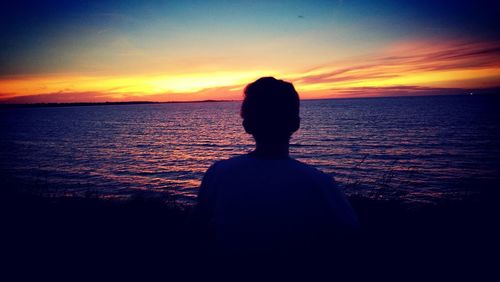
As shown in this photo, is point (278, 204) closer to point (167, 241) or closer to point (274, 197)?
point (274, 197)

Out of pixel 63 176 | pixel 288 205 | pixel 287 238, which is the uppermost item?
pixel 288 205

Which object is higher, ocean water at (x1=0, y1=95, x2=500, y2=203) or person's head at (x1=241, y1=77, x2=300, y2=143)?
person's head at (x1=241, y1=77, x2=300, y2=143)

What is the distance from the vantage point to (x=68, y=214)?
6832 millimetres

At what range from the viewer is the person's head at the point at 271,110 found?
1951 mm

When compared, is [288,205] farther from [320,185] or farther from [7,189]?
[7,189]

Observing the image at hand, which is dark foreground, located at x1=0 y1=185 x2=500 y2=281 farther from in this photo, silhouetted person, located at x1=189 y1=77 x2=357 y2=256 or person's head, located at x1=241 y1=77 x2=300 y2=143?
person's head, located at x1=241 y1=77 x2=300 y2=143

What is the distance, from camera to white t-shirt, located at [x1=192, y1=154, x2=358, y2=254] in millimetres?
1799

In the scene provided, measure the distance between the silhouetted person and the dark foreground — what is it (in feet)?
6.91

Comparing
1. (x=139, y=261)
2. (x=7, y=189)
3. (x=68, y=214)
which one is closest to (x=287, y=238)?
(x=139, y=261)

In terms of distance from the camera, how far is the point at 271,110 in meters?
1.96

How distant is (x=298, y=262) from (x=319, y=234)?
0.25 meters

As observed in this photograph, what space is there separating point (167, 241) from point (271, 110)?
4449 mm

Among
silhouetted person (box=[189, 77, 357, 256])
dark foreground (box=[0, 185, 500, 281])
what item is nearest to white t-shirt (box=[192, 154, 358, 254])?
silhouetted person (box=[189, 77, 357, 256])

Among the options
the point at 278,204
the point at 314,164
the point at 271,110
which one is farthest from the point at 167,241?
the point at 314,164
